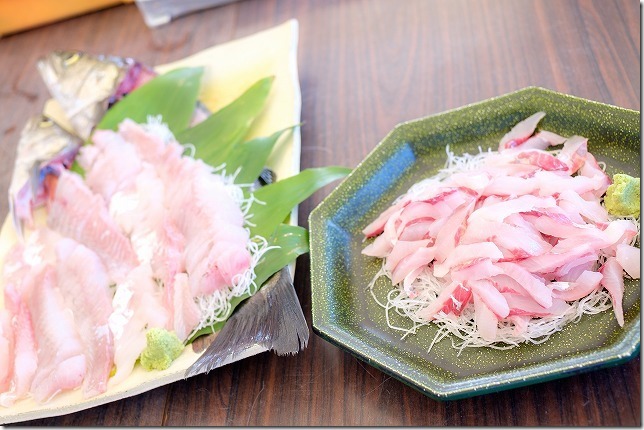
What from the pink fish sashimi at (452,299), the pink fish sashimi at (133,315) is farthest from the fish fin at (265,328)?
the pink fish sashimi at (452,299)

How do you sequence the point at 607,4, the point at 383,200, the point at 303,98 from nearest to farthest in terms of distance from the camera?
the point at 383,200
the point at 607,4
the point at 303,98

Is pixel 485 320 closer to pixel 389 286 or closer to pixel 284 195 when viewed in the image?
pixel 389 286

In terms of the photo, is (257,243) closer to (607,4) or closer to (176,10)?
(607,4)

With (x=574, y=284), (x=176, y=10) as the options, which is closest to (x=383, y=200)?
(x=574, y=284)

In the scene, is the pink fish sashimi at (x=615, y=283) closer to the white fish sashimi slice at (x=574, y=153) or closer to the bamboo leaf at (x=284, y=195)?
the white fish sashimi slice at (x=574, y=153)

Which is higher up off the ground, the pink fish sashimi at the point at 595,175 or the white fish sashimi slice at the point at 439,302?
→ the pink fish sashimi at the point at 595,175
